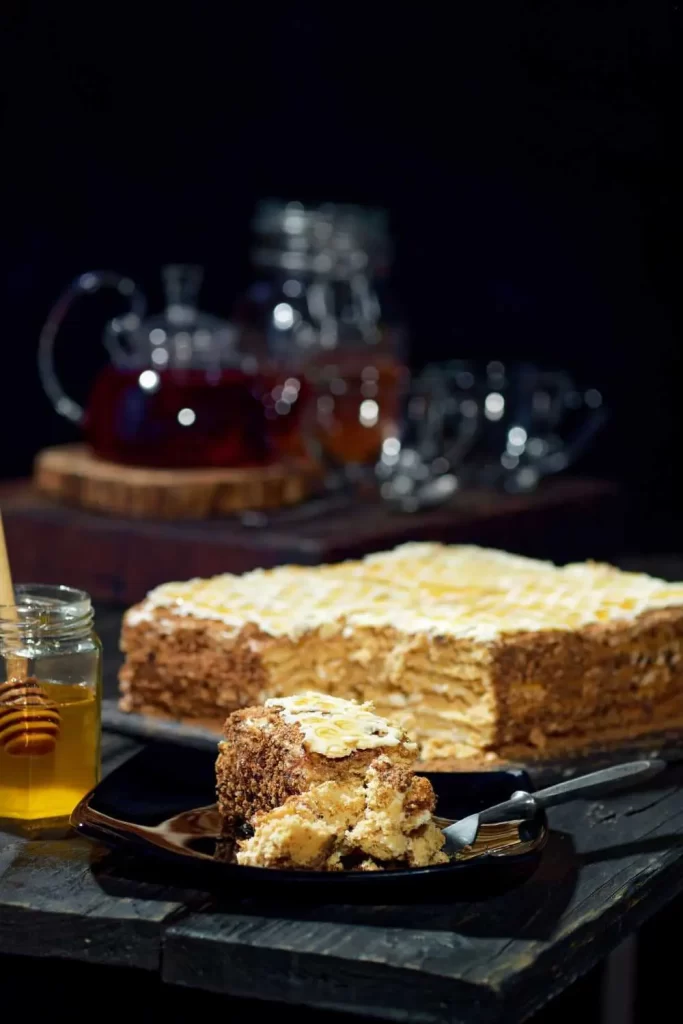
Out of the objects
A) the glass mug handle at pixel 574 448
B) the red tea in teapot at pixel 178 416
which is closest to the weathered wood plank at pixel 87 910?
the red tea in teapot at pixel 178 416

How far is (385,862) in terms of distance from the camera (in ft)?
4.88

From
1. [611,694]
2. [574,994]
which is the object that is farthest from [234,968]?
[574,994]

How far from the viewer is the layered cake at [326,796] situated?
1459 millimetres

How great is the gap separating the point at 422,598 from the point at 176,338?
48.9 inches

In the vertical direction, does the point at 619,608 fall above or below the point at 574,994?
above

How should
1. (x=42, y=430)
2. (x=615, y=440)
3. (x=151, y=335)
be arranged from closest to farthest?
1. (x=151, y=335)
2. (x=42, y=430)
3. (x=615, y=440)

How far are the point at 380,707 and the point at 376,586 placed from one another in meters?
0.23

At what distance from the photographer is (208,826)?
159 centimetres

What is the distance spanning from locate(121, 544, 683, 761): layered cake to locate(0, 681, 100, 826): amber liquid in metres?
0.31

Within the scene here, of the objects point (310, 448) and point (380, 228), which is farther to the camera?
point (380, 228)

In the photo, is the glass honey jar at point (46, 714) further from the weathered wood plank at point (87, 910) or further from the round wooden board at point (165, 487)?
the round wooden board at point (165, 487)

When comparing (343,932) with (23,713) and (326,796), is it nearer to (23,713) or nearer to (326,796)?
(326,796)

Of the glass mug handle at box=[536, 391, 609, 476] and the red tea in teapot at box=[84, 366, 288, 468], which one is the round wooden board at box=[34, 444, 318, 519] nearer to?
the red tea in teapot at box=[84, 366, 288, 468]

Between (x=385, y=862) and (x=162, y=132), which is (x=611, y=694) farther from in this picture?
(x=162, y=132)
